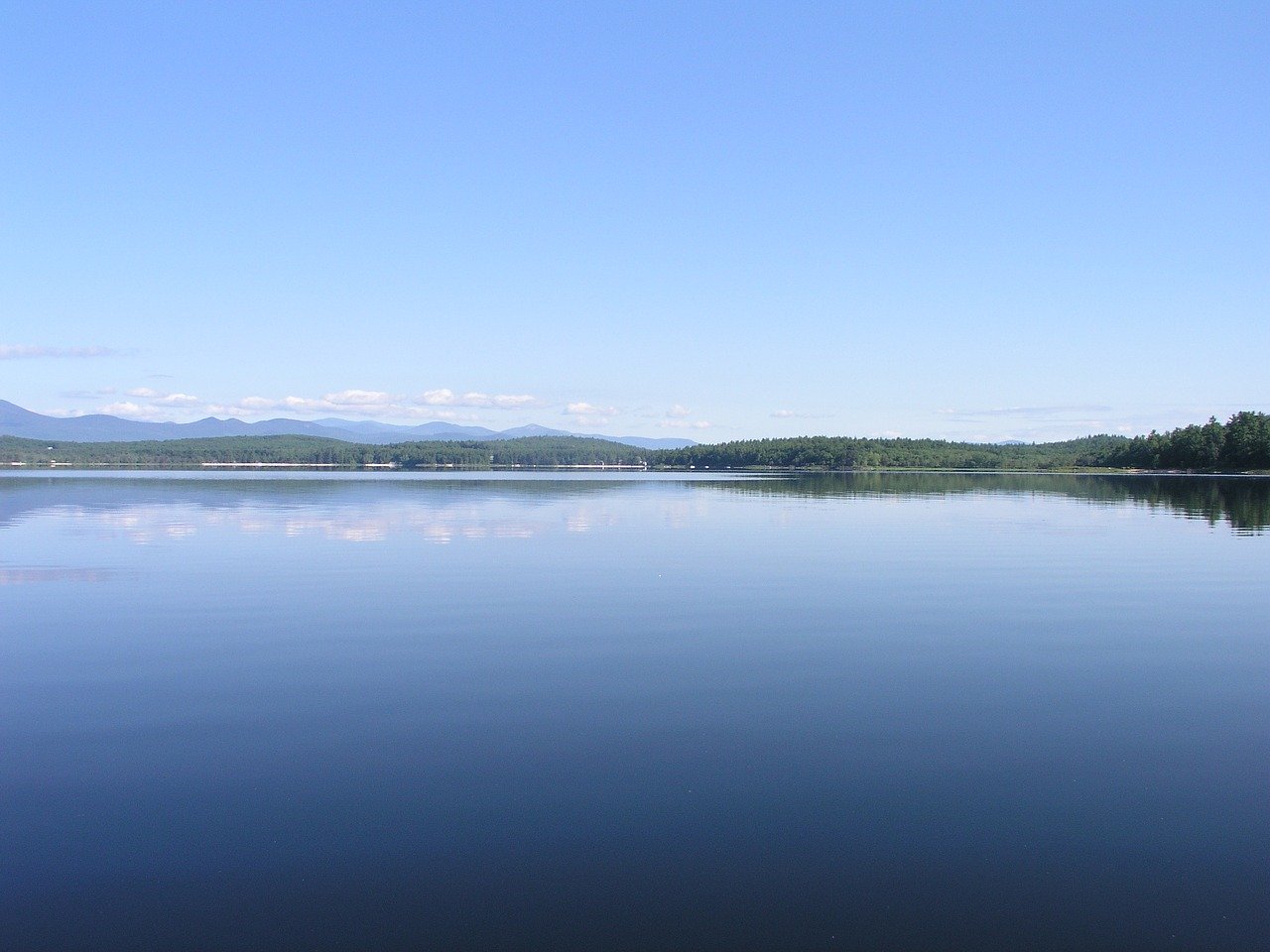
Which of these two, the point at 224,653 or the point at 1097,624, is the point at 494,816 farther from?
the point at 1097,624

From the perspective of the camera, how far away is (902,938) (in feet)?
17.3

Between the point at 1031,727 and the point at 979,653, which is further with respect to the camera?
the point at 979,653

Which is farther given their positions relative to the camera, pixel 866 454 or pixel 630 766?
pixel 866 454

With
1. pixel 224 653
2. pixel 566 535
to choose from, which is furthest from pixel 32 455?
pixel 224 653

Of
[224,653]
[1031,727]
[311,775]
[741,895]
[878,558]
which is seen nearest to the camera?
[741,895]

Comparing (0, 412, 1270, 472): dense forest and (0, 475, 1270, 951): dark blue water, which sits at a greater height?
(0, 412, 1270, 472): dense forest

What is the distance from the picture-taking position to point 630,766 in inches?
302

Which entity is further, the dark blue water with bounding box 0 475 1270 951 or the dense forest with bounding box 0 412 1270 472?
the dense forest with bounding box 0 412 1270 472

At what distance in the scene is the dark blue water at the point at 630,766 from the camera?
549 centimetres

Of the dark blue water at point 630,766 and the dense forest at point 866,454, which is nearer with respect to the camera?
the dark blue water at point 630,766

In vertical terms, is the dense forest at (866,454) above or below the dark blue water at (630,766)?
above

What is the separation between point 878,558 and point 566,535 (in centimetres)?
912

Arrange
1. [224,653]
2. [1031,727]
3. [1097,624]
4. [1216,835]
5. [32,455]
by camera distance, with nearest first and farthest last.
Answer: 1. [1216,835]
2. [1031,727]
3. [224,653]
4. [1097,624]
5. [32,455]

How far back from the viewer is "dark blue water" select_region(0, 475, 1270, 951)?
5488 millimetres
